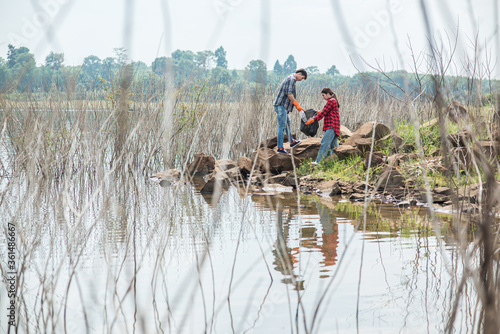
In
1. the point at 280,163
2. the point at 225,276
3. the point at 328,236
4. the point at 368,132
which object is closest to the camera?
the point at 225,276

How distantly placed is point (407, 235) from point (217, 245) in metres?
1.87

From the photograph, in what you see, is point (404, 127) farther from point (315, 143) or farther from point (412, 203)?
point (412, 203)

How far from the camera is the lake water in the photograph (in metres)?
2.16

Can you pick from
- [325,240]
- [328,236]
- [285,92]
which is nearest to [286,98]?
[285,92]

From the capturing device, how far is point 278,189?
8.13 meters

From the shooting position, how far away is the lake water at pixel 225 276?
2.16 metres

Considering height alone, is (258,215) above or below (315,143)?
below

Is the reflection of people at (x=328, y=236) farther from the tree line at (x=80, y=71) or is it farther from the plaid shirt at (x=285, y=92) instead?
the plaid shirt at (x=285, y=92)

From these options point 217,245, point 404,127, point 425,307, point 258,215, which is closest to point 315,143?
point 404,127

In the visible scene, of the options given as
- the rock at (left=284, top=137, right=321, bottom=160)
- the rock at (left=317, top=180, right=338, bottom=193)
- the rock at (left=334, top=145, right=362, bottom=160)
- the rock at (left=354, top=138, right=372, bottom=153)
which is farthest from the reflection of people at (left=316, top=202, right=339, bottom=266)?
the rock at (left=284, top=137, right=321, bottom=160)

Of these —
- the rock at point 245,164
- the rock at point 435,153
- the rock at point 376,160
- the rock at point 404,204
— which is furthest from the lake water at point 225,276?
the rock at point 245,164

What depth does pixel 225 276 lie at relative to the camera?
3471mm

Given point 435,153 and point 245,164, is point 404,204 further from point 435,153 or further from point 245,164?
point 245,164

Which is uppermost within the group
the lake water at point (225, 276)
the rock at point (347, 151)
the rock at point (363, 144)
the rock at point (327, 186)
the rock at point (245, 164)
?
the rock at point (363, 144)
